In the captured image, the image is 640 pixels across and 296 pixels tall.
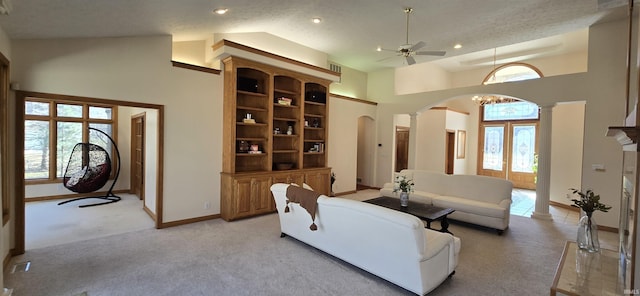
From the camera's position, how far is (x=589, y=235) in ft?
8.72

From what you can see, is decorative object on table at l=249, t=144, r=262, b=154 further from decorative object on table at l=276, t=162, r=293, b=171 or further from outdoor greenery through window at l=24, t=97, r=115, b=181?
outdoor greenery through window at l=24, t=97, r=115, b=181

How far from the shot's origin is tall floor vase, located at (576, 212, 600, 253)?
2.64 m

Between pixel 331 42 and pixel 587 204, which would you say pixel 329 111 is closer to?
pixel 331 42

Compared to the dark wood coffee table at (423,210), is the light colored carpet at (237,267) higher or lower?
lower

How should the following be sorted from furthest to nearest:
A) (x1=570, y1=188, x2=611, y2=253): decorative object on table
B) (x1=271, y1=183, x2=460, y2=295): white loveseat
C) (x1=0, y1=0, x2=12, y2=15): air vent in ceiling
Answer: (x1=570, y1=188, x2=611, y2=253): decorative object on table, (x1=271, y1=183, x2=460, y2=295): white loveseat, (x1=0, y1=0, x2=12, y2=15): air vent in ceiling

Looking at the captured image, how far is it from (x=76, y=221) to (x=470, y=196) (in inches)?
267

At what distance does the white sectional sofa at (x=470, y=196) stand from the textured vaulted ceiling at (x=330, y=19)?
2.66 m

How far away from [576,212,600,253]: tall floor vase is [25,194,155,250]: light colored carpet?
549 cm

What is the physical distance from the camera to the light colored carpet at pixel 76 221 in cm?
399

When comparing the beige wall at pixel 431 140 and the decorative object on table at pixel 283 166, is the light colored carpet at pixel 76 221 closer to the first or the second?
the decorative object on table at pixel 283 166

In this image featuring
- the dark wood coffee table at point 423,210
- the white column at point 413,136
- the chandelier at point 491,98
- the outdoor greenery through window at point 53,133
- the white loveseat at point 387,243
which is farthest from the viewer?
the chandelier at point 491,98

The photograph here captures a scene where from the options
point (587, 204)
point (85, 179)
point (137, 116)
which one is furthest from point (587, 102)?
point (85, 179)

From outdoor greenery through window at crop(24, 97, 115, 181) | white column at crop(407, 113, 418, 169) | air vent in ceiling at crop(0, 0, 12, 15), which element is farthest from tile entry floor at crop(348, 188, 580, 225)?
outdoor greenery through window at crop(24, 97, 115, 181)

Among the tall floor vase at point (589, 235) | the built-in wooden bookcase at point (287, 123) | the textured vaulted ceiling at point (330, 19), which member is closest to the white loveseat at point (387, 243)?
the tall floor vase at point (589, 235)
